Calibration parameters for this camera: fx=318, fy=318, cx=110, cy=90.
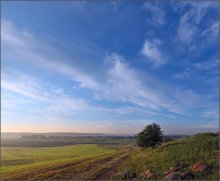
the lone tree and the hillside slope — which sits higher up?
the lone tree

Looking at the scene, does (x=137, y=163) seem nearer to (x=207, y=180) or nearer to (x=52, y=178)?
(x=52, y=178)

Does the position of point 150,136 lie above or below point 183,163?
above

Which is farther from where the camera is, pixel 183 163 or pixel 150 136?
pixel 150 136

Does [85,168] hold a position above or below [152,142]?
below

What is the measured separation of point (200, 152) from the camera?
140 feet

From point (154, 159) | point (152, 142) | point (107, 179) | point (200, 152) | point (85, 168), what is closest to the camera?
point (107, 179)

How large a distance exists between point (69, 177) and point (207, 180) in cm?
2024

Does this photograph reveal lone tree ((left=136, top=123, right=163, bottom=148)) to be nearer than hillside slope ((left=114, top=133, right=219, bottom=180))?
No

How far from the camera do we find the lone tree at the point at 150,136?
62.2 metres

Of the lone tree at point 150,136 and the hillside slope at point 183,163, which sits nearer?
the hillside slope at point 183,163

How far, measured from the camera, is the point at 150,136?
62156 mm

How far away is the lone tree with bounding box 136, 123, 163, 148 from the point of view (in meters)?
→ 62.2

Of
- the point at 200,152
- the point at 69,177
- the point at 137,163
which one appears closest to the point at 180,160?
the point at 200,152

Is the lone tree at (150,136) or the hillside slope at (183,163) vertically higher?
the lone tree at (150,136)
